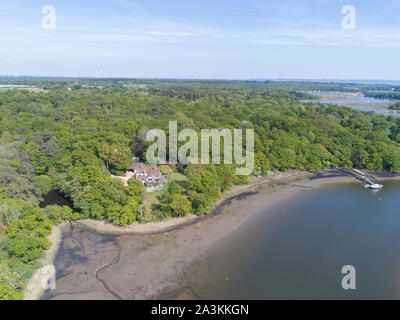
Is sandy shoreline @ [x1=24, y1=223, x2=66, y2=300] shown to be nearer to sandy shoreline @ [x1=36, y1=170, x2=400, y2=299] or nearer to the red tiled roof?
sandy shoreline @ [x1=36, y1=170, x2=400, y2=299]

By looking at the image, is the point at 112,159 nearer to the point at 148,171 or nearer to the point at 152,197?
the point at 148,171

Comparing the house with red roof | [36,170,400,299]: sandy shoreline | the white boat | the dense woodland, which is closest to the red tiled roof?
the house with red roof

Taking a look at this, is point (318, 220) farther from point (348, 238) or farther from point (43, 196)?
point (43, 196)

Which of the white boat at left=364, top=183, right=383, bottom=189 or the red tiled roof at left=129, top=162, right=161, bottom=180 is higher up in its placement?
the red tiled roof at left=129, top=162, right=161, bottom=180

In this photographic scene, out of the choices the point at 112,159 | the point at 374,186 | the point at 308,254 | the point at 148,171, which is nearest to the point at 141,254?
the point at 308,254

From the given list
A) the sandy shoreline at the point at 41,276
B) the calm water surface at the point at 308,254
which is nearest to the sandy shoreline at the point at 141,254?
the sandy shoreline at the point at 41,276

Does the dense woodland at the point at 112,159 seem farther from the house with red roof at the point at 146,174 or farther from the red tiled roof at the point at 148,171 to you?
the house with red roof at the point at 146,174
